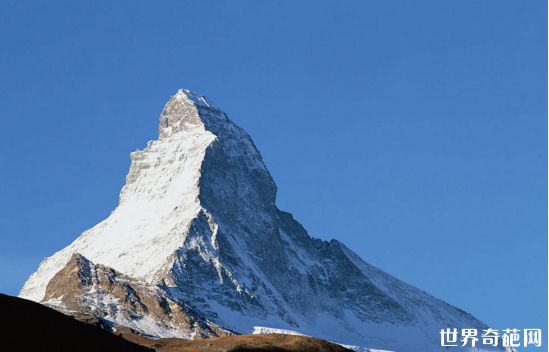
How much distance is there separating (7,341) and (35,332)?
406 inches

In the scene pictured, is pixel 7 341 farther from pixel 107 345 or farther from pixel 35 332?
pixel 107 345

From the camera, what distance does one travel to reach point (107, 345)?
19412 centimetres

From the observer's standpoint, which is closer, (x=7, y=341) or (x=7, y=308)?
(x=7, y=341)

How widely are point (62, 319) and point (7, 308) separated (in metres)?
11.0

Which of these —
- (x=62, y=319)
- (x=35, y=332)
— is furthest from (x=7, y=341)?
(x=62, y=319)

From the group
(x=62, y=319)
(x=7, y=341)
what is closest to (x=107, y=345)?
(x=62, y=319)

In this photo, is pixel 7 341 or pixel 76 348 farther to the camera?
pixel 76 348

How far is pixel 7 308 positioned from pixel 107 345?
1652cm

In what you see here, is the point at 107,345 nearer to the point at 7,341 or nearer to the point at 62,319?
the point at 62,319

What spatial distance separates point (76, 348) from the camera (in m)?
186

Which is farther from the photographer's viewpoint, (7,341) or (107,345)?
(107,345)

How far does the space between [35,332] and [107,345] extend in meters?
13.9

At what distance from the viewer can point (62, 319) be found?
19625 cm
